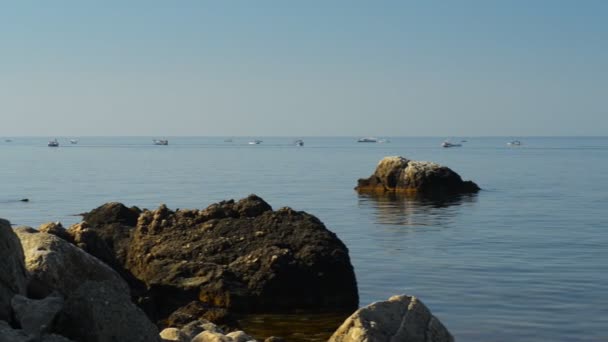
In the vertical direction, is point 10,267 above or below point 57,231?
above

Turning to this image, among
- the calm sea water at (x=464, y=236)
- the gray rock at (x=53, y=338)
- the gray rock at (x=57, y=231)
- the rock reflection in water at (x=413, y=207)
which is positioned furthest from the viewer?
the rock reflection in water at (x=413, y=207)

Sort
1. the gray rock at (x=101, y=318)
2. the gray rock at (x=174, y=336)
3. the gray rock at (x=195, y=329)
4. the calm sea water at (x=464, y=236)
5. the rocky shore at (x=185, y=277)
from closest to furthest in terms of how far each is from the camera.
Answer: the gray rock at (x=101, y=318)
the rocky shore at (x=185, y=277)
the gray rock at (x=174, y=336)
the gray rock at (x=195, y=329)
the calm sea water at (x=464, y=236)

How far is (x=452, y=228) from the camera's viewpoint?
40.2 m

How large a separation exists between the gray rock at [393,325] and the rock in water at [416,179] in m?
48.3

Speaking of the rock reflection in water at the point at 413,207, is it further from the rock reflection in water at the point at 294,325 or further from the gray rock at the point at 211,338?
the gray rock at the point at 211,338

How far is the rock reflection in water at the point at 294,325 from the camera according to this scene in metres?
18.5

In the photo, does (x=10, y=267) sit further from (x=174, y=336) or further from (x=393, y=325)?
(x=393, y=325)

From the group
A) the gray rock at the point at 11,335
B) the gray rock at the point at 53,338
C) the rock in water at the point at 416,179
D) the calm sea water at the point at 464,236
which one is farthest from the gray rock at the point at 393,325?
the rock in water at the point at 416,179

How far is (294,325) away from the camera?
63.7 ft

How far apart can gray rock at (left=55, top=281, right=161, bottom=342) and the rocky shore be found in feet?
0.04

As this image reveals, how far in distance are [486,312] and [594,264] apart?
8.95 meters

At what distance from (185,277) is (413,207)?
3144cm

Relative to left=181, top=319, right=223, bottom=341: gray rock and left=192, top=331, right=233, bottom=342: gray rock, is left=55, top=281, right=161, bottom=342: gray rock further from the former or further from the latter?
left=181, top=319, right=223, bottom=341: gray rock

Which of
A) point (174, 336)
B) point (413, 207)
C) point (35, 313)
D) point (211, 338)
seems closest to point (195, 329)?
point (174, 336)
